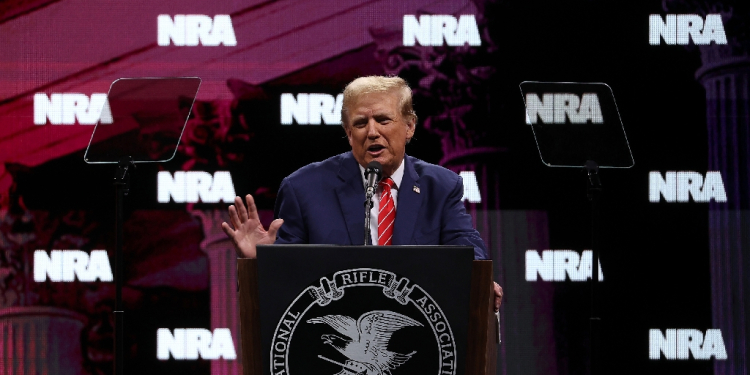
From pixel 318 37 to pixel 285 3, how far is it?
26cm

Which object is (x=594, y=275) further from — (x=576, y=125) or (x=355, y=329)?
(x=355, y=329)

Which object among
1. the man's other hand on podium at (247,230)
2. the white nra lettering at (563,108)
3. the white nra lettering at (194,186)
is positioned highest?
the white nra lettering at (563,108)

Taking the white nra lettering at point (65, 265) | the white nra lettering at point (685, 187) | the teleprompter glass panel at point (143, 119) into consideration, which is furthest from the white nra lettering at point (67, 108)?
the white nra lettering at point (685, 187)

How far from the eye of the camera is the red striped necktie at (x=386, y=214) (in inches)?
108

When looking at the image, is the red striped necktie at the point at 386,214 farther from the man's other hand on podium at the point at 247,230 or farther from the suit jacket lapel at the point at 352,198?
the man's other hand on podium at the point at 247,230

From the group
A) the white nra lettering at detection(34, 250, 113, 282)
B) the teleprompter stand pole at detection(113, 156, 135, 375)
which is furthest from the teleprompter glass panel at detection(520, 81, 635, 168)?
the white nra lettering at detection(34, 250, 113, 282)

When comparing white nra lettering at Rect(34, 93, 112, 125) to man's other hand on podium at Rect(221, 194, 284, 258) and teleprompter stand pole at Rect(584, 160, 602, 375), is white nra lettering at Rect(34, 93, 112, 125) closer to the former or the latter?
man's other hand on podium at Rect(221, 194, 284, 258)

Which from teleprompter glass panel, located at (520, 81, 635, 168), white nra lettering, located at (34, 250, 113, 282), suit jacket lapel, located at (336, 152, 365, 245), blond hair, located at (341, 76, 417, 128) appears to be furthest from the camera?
white nra lettering, located at (34, 250, 113, 282)

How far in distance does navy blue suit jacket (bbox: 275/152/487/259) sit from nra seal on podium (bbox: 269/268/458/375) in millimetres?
827

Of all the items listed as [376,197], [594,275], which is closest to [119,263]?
[376,197]

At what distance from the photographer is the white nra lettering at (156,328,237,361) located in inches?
165

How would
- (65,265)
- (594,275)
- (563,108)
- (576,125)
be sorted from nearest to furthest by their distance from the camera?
(594,275), (576,125), (563,108), (65,265)

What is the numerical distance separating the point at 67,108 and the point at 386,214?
2.29 meters

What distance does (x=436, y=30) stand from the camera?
4.20 m
